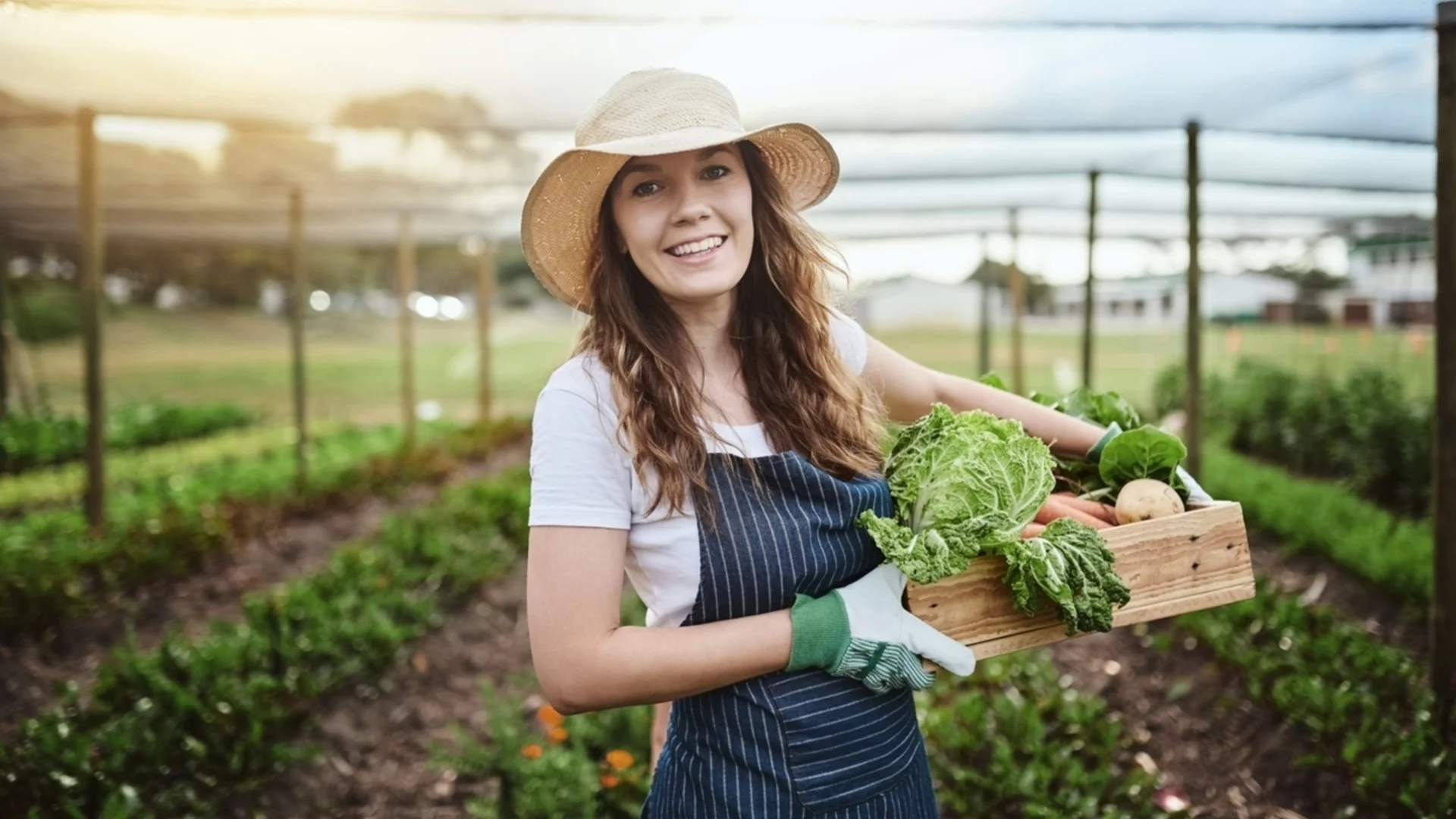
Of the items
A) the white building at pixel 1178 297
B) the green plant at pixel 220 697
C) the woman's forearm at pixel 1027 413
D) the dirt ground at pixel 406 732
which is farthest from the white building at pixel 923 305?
the woman's forearm at pixel 1027 413

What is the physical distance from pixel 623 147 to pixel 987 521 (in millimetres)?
929

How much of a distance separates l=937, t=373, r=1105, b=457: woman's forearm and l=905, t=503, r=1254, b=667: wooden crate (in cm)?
32

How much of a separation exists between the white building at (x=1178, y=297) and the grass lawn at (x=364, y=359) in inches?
16.5

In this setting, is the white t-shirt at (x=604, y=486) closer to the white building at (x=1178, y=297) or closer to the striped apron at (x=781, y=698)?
the striped apron at (x=781, y=698)

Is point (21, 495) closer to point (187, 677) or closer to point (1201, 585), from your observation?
point (187, 677)

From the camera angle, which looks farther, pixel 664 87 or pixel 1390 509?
pixel 1390 509

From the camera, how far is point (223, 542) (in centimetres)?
654

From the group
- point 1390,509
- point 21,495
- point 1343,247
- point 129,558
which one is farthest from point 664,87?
point 1343,247

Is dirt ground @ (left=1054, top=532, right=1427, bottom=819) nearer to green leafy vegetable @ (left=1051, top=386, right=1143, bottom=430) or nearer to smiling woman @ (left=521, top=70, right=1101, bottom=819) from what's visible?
green leafy vegetable @ (left=1051, top=386, right=1143, bottom=430)

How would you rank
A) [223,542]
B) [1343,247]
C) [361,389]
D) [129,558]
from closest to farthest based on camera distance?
[129,558] < [223,542] < [1343,247] < [361,389]

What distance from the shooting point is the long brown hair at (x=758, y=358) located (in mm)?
1720

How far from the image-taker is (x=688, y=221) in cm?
178

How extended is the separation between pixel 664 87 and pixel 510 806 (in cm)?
253

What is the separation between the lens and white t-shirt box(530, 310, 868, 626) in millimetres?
1602
